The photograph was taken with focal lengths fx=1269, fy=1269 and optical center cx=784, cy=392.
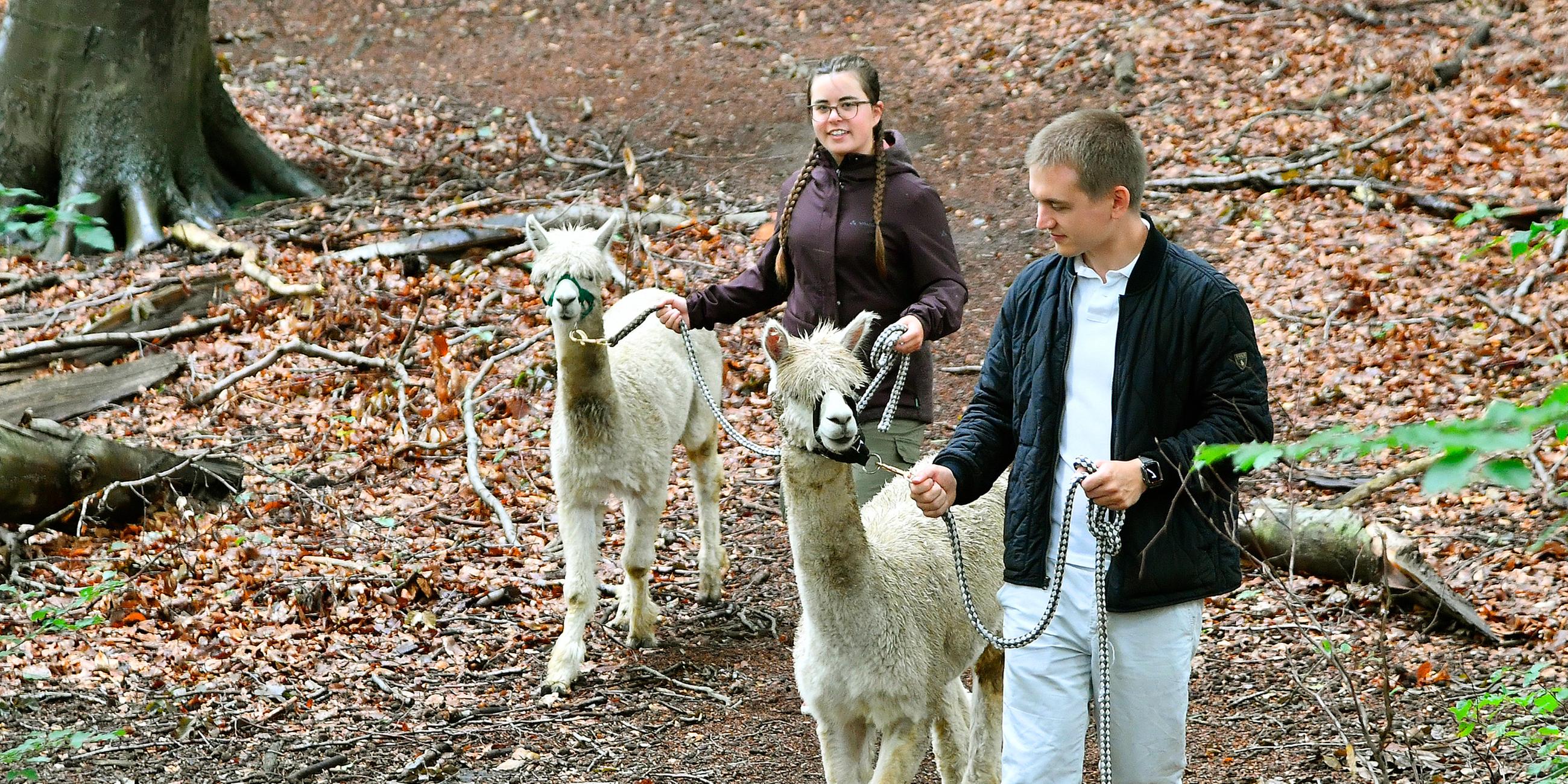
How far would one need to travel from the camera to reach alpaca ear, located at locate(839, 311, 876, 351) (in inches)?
149

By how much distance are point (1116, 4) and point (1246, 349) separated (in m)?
13.5

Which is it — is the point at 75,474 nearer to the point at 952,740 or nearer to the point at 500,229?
the point at 500,229

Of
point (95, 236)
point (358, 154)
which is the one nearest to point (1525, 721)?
point (95, 236)

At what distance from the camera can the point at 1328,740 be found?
4.80m

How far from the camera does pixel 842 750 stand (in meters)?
3.99

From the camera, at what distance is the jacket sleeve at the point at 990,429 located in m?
3.38

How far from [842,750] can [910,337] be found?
1.33 m

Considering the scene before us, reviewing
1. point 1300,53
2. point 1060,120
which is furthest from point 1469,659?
point 1300,53

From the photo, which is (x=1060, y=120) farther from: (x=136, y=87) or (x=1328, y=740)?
(x=136, y=87)

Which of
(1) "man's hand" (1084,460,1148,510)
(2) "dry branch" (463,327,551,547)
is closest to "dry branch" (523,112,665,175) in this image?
(2) "dry branch" (463,327,551,547)

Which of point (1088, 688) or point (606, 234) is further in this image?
point (606, 234)

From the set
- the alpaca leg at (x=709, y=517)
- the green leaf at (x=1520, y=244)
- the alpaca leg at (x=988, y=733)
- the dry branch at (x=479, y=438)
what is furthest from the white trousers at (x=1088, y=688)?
the dry branch at (x=479, y=438)

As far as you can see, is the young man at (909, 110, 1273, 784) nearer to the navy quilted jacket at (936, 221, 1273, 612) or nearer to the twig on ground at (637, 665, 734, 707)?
the navy quilted jacket at (936, 221, 1273, 612)

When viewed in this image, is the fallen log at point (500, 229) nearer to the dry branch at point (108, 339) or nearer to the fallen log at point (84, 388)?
the dry branch at point (108, 339)
